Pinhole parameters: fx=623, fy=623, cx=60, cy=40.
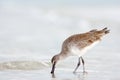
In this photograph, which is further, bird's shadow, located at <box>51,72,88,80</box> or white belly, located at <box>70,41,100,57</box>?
white belly, located at <box>70,41,100,57</box>

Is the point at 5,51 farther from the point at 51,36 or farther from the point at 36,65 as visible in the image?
the point at 51,36

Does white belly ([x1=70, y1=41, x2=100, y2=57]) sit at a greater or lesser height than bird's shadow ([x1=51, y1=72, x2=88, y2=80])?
greater

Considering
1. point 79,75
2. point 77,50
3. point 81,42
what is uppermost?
point 81,42

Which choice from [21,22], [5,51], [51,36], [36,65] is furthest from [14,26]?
[36,65]

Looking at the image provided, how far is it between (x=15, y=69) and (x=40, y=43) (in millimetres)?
4489

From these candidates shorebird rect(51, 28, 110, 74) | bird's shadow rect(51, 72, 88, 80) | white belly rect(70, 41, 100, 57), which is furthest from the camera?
white belly rect(70, 41, 100, 57)

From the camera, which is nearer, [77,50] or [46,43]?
[77,50]

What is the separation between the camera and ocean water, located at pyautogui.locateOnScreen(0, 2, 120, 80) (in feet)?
39.7

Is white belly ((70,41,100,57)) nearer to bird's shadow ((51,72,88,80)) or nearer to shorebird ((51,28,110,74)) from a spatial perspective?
shorebird ((51,28,110,74))

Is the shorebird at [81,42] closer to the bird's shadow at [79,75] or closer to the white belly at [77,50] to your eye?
the white belly at [77,50]

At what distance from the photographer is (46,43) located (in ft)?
55.5

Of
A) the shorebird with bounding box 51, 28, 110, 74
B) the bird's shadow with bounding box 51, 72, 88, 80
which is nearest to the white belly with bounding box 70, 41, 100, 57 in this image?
the shorebird with bounding box 51, 28, 110, 74

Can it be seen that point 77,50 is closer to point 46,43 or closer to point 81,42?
point 81,42

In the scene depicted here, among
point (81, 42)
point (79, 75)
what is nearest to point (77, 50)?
point (81, 42)
